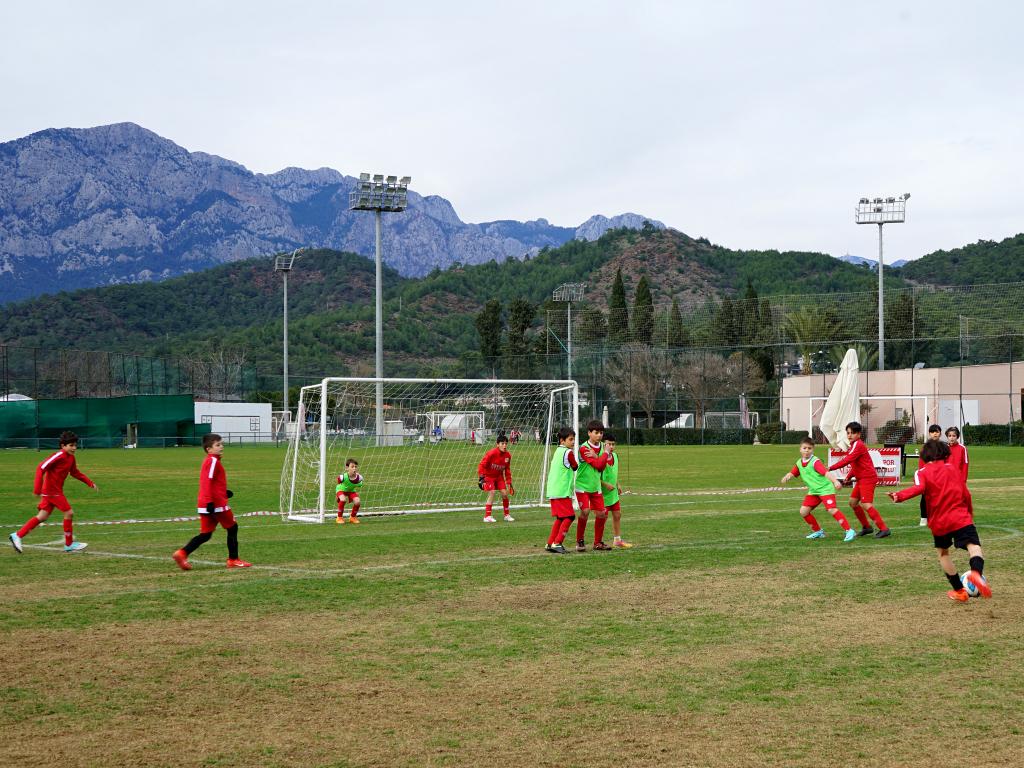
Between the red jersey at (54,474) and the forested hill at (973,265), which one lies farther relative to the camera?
the forested hill at (973,265)

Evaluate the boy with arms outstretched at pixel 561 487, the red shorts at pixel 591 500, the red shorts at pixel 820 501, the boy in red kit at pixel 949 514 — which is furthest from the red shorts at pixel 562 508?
the boy in red kit at pixel 949 514

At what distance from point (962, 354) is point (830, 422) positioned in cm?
4733

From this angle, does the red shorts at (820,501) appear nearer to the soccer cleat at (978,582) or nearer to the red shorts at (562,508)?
the red shorts at (562,508)

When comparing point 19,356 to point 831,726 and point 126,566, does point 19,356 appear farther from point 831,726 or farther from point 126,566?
point 831,726

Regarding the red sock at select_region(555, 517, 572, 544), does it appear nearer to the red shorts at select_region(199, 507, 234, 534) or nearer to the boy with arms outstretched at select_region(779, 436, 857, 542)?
the boy with arms outstretched at select_region(779, 436, 857, 542)

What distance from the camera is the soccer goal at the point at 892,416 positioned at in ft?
203

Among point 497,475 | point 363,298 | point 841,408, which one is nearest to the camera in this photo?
point 497,475

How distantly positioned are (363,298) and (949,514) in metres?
149

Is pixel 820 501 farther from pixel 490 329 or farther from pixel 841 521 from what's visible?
pixel 490 329

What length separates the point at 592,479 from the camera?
1378cm

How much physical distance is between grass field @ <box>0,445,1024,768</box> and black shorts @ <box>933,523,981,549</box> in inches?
21.5

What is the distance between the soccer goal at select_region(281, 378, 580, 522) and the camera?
23375 millimetres

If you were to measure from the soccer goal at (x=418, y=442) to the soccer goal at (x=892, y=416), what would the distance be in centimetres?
2930

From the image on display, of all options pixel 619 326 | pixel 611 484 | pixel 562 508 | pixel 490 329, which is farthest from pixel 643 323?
pixel 562 508
